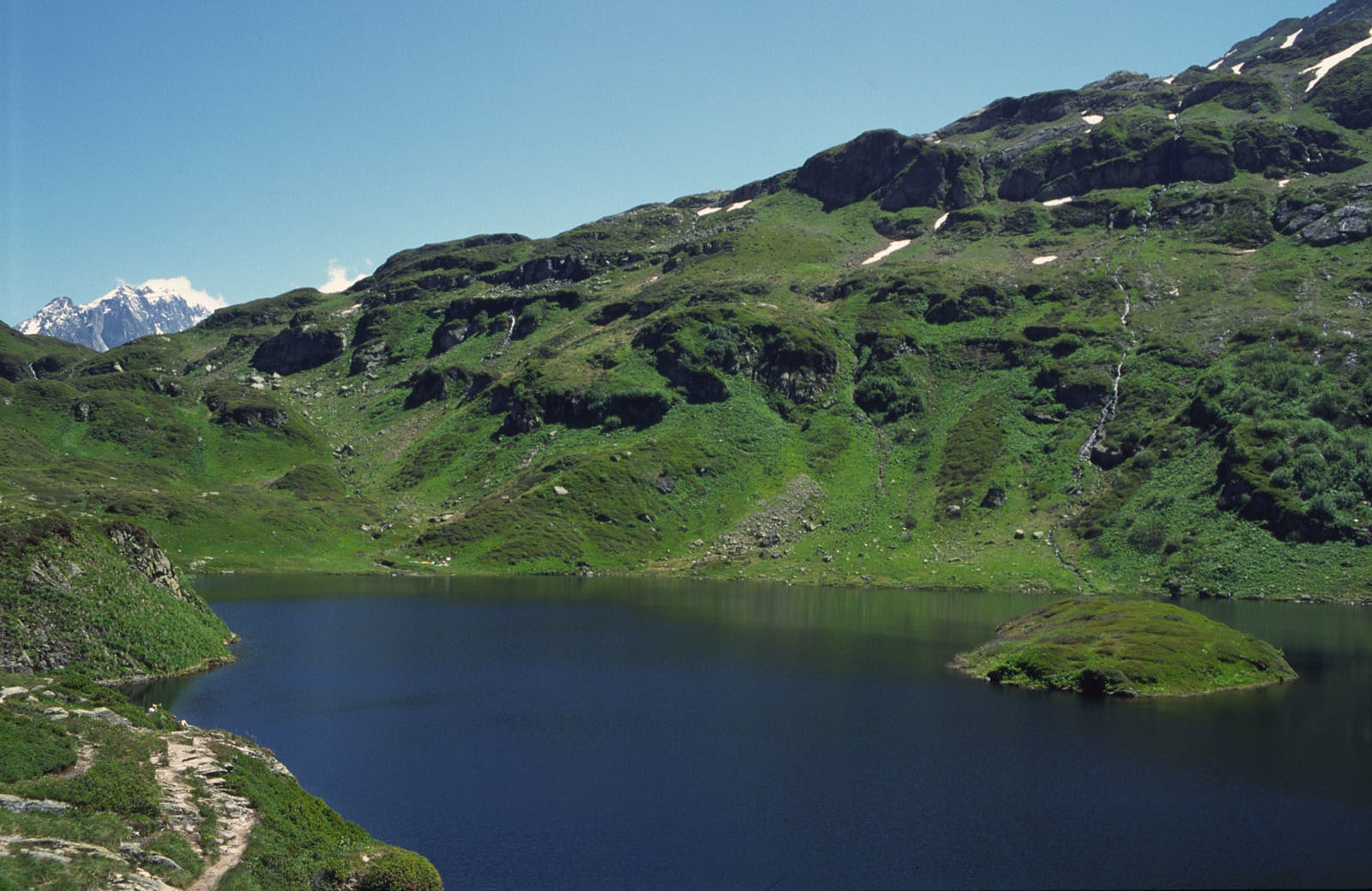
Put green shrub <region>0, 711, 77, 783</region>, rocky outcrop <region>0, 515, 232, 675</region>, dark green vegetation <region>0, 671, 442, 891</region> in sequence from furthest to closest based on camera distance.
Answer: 1. rocky outcrop <region>0, 515, 232, 675</region>
2. green shrub <region>0, 711, 77, 783</region>
3. dark green vegetation <region>0, 671, 442, 891</region>

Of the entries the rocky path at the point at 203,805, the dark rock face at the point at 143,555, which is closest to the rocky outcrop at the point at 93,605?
the dark rock face at the point at 143,555

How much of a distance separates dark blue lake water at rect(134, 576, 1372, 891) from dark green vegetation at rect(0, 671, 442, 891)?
5.55 metres

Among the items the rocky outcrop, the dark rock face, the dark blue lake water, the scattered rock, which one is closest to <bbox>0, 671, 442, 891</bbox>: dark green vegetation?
the scattered rock

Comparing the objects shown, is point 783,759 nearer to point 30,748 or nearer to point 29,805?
point 30,748

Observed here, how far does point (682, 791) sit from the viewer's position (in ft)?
173

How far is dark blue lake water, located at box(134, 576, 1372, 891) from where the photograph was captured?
43.8 metres

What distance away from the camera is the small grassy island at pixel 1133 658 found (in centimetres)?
8100

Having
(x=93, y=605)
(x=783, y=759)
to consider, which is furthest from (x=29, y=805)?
(x=93, y=605)

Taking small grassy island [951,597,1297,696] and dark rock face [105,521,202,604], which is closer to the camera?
small grassy island [951,597,1297,696]

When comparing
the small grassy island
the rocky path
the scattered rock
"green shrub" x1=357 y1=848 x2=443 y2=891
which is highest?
the scattered rock

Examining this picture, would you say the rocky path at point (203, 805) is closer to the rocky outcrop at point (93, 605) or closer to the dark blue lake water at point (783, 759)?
the dark blue lake water at point (783, 759)

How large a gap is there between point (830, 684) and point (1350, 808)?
3962 cm

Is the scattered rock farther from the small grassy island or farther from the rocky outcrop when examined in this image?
the small grassy island

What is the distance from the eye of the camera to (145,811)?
34.0 meters
